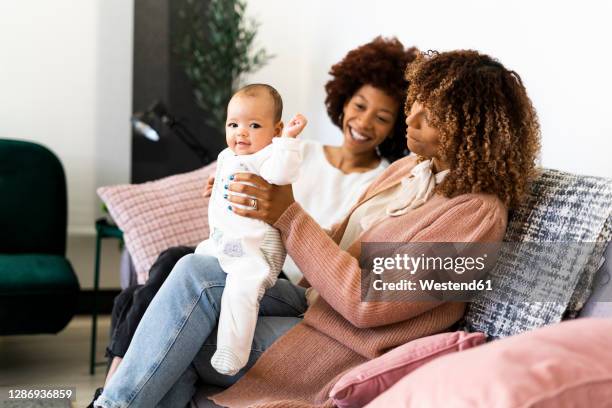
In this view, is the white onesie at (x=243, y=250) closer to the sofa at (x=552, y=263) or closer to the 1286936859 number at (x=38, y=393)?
the sofa at (x=552, y=263)

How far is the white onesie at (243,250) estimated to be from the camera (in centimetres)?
177

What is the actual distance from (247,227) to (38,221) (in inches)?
80.0

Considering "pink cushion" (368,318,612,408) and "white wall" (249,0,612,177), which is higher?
"white wall" (249,0,612,177)

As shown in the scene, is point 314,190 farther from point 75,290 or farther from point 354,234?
point 75,290

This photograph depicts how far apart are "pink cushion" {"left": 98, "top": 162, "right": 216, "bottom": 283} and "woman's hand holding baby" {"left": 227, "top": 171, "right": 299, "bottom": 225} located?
0.97m

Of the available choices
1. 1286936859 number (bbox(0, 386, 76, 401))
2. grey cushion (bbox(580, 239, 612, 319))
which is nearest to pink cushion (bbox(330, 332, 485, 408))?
grey cushion (bbox(580, 239, 612, 319))

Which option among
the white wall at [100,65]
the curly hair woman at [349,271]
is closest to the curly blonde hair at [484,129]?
the curly hair woman at [349,271]

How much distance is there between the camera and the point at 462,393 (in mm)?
1053

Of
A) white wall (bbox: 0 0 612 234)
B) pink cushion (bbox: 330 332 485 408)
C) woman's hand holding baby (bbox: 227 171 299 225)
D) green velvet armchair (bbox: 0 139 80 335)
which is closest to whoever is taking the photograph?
pink cushion (bbox: 330 332 485 408)

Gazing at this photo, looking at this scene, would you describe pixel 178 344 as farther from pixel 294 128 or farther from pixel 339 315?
pixel 294 128

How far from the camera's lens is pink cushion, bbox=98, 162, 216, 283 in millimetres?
2795

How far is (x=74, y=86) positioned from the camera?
4008 millimetres

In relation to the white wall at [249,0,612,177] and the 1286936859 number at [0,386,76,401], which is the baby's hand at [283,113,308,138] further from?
the 1286936859 number at [0,386,76,401]

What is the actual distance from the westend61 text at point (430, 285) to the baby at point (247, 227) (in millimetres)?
261
